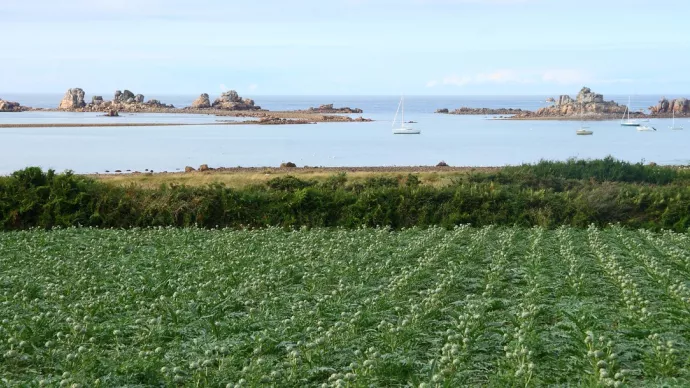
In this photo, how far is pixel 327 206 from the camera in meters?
20.4

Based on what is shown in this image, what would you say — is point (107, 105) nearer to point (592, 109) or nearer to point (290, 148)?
point (592, 109)

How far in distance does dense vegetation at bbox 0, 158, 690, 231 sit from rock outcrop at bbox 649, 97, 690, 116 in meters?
134

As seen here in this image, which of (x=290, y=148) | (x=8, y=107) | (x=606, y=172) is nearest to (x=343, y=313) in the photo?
(x=606, y=172)

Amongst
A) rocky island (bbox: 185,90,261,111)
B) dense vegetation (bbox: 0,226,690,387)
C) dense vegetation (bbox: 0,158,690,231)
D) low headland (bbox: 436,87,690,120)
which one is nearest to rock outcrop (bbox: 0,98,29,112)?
rocky island (bbox: 185,90,261,111)

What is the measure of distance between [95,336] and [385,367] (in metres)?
3.08

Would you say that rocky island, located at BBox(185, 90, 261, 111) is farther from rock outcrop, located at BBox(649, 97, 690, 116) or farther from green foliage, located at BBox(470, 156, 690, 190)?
green foliage, located at BBox(470, 156, 690, 190)

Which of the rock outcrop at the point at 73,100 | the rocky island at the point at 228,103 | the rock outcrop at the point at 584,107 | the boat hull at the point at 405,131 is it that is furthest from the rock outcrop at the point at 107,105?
the boat hull at the point at 405,131

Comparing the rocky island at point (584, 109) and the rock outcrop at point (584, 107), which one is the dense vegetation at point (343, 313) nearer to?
the rocky island at point (584, 109)

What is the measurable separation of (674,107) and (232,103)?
7942cm

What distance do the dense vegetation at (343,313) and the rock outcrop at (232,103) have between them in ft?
460

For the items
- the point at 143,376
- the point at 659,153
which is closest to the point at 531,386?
the point at 143,376

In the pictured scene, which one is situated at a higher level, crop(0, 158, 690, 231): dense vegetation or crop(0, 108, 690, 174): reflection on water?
crop(0, 158, 690, 231): dense vegetation

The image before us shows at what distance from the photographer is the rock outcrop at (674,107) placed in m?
146

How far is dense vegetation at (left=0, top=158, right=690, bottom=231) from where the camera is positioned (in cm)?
1989
